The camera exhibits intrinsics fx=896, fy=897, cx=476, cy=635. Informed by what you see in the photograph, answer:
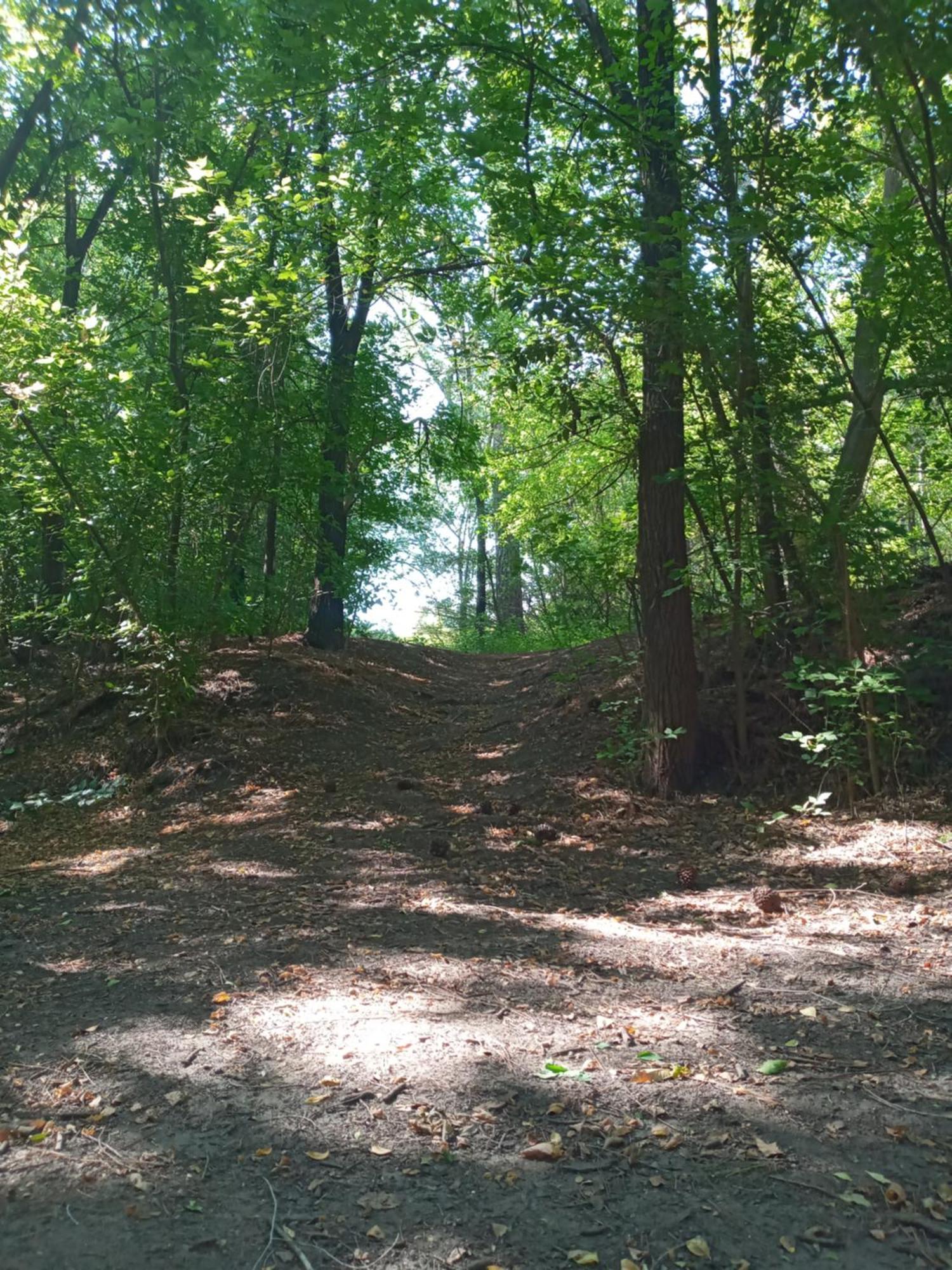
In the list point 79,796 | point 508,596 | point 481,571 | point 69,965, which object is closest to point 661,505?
point 69,965

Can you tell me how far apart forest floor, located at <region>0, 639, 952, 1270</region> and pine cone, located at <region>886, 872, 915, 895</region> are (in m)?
0.09

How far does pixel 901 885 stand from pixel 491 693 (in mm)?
7973

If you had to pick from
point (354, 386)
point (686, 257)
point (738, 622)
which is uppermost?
point (354, 386)

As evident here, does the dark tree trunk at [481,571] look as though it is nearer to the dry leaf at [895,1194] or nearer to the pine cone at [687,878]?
the pine cone at [687,878]

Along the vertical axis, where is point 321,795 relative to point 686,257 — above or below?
below

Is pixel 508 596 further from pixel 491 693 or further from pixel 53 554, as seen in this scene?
pixel 53 554

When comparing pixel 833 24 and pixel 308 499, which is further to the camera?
pixel 308 499

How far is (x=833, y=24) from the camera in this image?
4125 mm

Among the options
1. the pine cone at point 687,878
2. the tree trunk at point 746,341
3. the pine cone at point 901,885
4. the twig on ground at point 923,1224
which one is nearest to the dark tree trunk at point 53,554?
the tree trunk at point 746,341

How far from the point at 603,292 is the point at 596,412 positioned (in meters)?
1.52

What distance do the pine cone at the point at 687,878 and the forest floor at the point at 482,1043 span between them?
→ 9 centimetres

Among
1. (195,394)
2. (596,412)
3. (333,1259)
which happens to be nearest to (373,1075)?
(333,1259)

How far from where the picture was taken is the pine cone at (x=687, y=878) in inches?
216

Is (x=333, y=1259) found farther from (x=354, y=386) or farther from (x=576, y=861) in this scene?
(x=354, y=386)
